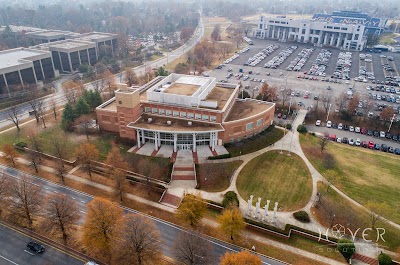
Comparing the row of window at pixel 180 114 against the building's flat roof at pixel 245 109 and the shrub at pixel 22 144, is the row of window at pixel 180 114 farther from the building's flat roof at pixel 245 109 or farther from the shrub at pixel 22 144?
the shrub at pixel 22 144

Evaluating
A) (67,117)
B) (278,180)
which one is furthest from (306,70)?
(67,117)

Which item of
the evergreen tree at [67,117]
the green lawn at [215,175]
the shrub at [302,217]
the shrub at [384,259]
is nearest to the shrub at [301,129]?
the green lawn at [215,175]

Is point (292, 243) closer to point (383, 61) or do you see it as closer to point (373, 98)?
point (373, 98)

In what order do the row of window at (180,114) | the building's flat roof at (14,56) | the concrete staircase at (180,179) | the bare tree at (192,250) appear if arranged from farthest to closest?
the building's flat roof at (14,56) < the row of window at (180,114) < the concrete staircase at (180,179) < the bare tree at (192,250)

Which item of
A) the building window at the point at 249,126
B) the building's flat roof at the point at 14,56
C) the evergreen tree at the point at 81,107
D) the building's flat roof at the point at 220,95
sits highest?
the building's flat roof at the point at 14,56

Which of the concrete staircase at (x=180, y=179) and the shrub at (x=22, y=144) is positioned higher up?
the shrub at (x=22, y=144)

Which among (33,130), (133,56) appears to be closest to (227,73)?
(133,56)

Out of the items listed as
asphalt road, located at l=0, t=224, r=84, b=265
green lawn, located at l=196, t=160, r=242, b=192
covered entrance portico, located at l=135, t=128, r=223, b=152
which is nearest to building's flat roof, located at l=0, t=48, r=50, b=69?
covered entrance portico, located at l=135, t=128, r=223, b=152
